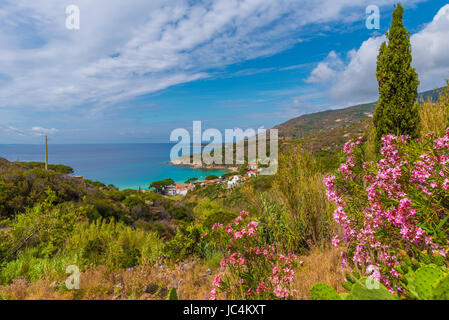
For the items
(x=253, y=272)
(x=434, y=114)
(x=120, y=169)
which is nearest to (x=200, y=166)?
(x=120, y=169)

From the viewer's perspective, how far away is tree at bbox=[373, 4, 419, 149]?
15.6ft

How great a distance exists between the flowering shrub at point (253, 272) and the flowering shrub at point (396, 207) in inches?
23.2

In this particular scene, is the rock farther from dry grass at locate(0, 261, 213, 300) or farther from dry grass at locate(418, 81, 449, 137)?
dry grass at locate(418, 81, 449, 137)

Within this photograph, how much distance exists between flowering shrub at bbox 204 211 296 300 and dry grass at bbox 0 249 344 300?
27 cm

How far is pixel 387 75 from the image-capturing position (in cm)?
500

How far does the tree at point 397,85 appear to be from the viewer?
4.75 m

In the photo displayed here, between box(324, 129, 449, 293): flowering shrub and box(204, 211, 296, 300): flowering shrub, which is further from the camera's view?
box(204, 211, 296, 300): flowering shrub

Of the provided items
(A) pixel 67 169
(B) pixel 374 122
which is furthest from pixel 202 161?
(B) pixel 374 122

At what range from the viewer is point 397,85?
4.88 meters

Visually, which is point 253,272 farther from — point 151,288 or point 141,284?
point 141,284

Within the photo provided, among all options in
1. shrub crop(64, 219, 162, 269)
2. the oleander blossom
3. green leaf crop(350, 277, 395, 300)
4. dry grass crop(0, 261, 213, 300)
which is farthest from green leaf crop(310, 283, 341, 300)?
shrub crop(64, 219, 162, 269)

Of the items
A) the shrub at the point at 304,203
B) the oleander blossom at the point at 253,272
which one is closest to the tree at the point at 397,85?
the shrub at the point at 304,203
